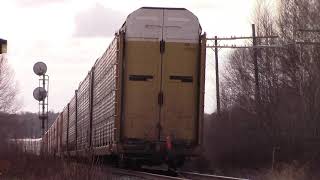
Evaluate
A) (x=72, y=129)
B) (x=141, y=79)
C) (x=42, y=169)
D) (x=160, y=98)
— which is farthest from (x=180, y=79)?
(x=72, y=129)

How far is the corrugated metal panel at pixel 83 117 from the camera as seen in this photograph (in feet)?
82.3

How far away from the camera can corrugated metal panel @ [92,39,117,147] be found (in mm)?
17766

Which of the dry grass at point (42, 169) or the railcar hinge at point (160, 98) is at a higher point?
the railcar hinge at point (160, 98)

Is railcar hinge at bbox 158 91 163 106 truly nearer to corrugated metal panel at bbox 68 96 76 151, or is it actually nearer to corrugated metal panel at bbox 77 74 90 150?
corrugated metal panel at bbox 77 74 90 150

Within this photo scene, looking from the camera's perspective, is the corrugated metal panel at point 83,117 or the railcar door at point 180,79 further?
the corrugated metal panel at point 83,117

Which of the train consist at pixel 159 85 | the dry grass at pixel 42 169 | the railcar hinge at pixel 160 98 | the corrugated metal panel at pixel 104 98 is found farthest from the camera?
the corrugated metal panel at pixel 104 98

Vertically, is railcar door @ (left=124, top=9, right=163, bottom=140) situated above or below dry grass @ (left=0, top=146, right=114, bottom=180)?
above

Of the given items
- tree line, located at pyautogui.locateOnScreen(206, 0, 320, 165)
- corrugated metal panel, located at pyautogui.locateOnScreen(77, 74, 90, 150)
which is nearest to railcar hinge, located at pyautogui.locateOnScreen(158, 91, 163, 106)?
corrugated metal panel, located at pyautogui.locateOnScreen(77, 74, 90, 150)

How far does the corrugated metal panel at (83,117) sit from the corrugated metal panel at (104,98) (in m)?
1.89

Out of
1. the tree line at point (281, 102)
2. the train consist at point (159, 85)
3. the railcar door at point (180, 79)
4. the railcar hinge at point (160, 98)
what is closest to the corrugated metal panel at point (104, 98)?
the train consist at point (159, 85)

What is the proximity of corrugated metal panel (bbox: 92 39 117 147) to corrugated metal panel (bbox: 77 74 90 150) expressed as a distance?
1892 mm

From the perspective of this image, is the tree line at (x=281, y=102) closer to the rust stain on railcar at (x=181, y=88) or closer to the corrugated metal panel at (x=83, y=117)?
the corrugated metal panel at (x=83, y=117)

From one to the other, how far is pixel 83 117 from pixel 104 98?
23.8ft

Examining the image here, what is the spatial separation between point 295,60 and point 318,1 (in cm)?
375
